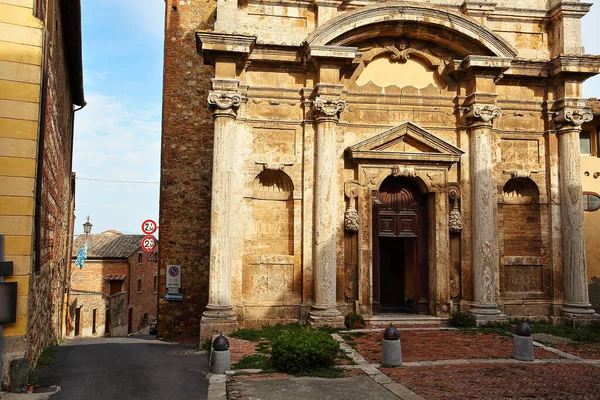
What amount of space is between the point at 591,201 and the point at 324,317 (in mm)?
10190

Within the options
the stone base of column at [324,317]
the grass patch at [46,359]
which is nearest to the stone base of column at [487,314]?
the stone base of column at [324,317]

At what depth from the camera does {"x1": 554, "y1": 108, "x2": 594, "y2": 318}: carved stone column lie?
497 inches

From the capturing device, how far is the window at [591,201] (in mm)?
16109

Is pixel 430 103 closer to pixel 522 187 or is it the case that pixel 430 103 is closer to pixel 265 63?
pixel 522 187

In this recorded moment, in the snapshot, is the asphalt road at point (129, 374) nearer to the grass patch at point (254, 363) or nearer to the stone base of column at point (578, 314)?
the grass patch at point (254, 363)

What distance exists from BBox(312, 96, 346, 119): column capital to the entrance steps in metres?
4.95

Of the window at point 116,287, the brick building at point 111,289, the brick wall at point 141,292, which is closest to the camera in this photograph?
the brick building at point 111,289

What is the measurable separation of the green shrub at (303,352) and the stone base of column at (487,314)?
5301 millimetres

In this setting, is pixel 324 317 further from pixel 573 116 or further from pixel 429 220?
pixel 573 116

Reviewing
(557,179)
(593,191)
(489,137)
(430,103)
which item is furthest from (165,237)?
(593,191)

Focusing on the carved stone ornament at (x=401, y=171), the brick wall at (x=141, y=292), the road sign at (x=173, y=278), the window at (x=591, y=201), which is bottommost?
the brick wall at (x=141, y=292)

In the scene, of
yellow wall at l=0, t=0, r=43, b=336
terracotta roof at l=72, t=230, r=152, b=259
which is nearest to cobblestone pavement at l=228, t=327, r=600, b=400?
yellow wall at l=0, t=0, r=43, b=336

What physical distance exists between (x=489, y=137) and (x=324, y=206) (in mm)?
4633

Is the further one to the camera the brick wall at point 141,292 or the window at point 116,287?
the brick wall at point 141,292
